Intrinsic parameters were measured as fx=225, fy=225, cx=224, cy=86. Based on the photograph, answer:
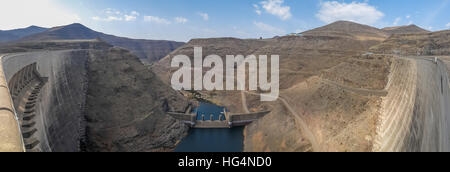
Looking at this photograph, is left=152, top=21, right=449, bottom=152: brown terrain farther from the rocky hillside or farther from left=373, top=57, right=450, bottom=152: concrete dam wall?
left=373, top=57, right=450, bottom=152: concrete dam wall

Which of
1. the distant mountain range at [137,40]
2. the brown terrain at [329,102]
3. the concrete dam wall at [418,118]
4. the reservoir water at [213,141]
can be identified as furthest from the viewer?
the distant mountain range at [137,40]

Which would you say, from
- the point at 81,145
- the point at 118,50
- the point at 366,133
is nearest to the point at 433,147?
the point at 366,133

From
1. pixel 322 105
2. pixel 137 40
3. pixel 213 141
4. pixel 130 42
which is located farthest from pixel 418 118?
pixel 137 40

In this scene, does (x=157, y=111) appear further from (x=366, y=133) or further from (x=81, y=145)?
(x=366, y=133)

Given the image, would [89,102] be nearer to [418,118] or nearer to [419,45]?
[418,118]

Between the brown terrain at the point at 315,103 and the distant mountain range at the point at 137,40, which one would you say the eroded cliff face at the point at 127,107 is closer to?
the brown terrain at the point at 315,103

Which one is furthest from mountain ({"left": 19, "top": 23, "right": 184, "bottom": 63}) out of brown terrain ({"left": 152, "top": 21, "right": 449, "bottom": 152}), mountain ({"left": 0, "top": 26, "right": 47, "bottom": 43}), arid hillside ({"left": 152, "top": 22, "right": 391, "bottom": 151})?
arid hillside ({"left": 152, "top": 22, "right": 391, "bottom": 151})

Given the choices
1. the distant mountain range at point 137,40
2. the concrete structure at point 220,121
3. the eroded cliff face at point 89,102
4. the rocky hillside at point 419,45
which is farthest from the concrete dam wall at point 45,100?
the distant mountain range at point 137,40
